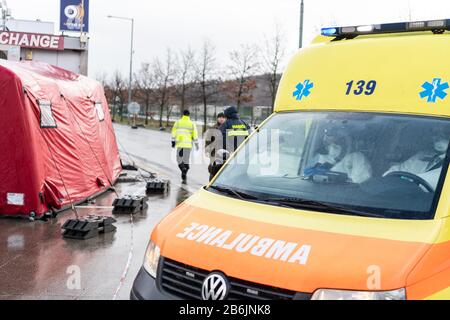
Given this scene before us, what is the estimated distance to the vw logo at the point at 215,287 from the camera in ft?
8.92

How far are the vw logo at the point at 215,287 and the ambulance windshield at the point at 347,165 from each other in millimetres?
758

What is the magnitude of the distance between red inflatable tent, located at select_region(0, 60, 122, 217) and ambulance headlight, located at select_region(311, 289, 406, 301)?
6.61 meters

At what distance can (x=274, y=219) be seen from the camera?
3.06 metres

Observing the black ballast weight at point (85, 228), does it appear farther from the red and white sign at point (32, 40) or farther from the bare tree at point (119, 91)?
the bare tree at point (119, 91)

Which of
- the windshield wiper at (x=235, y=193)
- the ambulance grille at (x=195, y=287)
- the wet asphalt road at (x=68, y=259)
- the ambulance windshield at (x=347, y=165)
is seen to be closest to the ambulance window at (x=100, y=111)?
the wet asphalt road at (x=68, y=259)

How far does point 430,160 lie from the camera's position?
3293 millimetres

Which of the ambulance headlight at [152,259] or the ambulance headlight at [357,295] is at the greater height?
the ambulance headlight at [357,295]

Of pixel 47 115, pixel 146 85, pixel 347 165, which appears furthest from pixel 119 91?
pixel 347 165

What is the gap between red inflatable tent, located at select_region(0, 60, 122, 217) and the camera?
804 centimetres

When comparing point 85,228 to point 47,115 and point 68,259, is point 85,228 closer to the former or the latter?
point 68,259

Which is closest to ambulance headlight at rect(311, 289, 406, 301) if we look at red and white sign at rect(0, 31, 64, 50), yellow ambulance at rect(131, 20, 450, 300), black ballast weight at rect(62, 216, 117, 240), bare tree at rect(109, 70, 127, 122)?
yellow ambulance at rect(131, 20, 450, 300)

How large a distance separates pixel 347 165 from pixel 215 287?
139 centimetres
